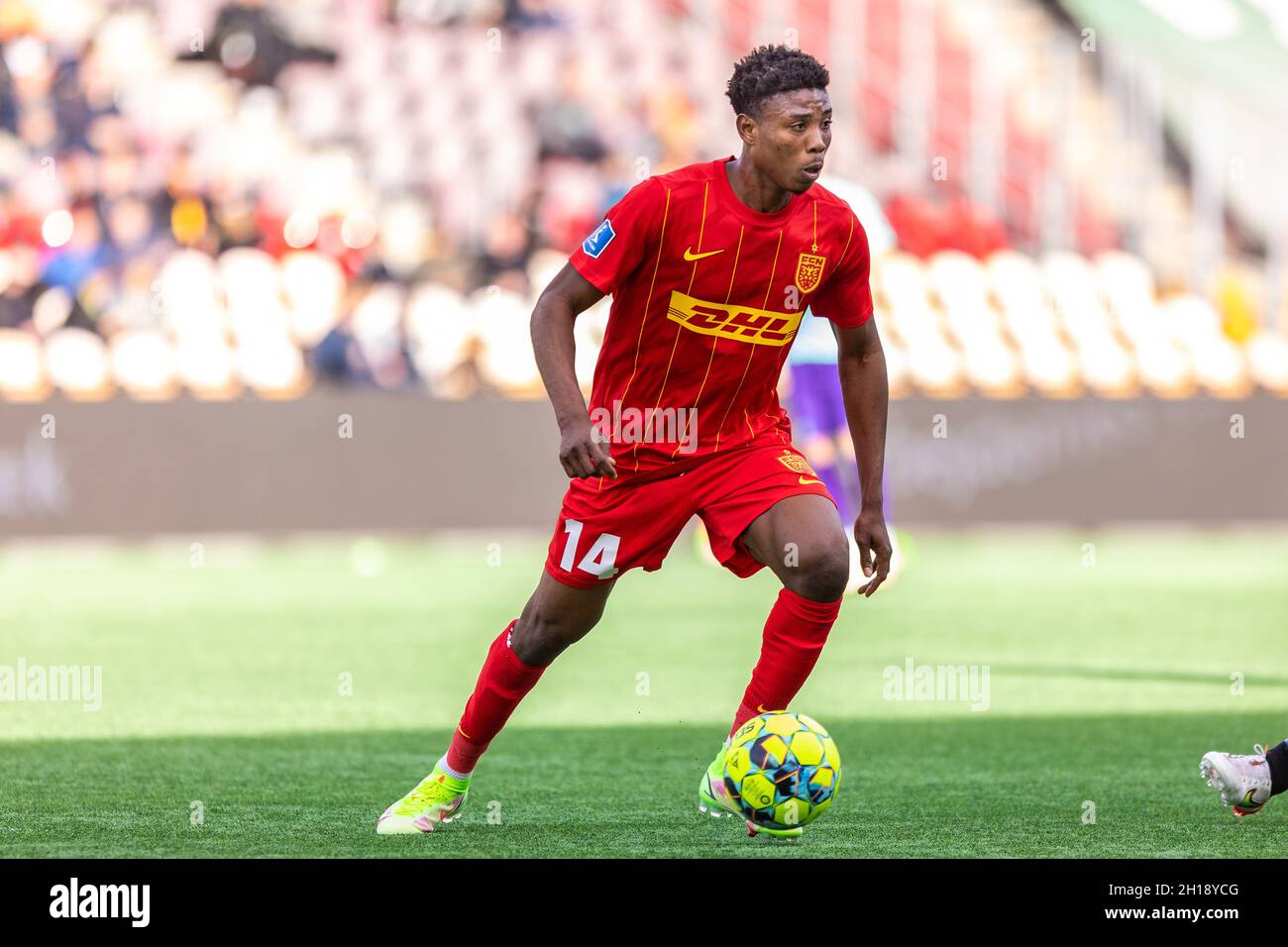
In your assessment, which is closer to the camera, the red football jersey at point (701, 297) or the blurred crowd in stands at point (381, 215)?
the red football jersey at point (701, 297)

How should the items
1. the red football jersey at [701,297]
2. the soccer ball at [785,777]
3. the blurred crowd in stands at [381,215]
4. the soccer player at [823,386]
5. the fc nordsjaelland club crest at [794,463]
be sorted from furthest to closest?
the blurred crowd in stands at [381,215]
the soccer player at [823,386]
the fc nordsjaelland club crest at [794,463]
the red football jersey at [701,297]
the soccer ball at [785,777]

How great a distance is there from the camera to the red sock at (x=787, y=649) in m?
5.07

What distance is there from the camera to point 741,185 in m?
5.02

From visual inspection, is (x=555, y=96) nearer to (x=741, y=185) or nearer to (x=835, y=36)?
(x=835, y=36)

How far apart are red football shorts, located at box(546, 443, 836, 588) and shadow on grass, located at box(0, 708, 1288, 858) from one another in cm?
68

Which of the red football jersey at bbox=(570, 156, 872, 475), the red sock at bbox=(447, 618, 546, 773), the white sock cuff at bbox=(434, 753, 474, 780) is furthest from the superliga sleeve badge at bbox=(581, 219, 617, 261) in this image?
the white sock cuff at bbox=(434, 753, 474, 780)

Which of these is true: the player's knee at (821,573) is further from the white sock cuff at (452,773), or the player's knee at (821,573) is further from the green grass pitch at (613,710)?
the white sock cuff at (452,773)

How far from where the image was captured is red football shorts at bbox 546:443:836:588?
5012 millimetres

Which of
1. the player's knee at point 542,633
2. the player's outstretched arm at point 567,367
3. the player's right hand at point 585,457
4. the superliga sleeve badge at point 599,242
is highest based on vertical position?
the superliga sleeve badge at point 599,242

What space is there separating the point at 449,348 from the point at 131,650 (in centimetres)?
746

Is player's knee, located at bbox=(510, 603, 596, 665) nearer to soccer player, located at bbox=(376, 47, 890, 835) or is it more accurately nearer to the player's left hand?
soccer player, located at bbox=(376, 47, 890, 835)

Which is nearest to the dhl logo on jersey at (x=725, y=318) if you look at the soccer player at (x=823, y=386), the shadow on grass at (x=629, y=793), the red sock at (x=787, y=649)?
the red sock at (x=787, y=649)

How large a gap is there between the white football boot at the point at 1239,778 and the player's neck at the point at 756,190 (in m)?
1.74
